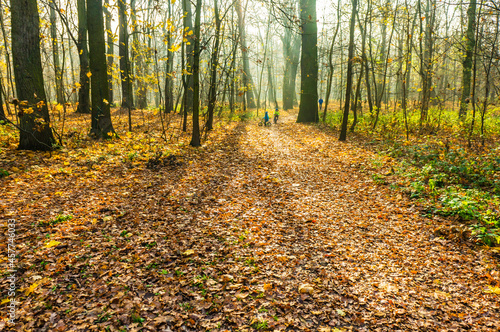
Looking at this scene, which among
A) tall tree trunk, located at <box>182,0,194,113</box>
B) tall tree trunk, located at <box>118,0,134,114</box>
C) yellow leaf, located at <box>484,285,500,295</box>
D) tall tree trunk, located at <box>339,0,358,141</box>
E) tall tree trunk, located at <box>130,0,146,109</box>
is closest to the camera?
yellow leaf, located at <box>484,285,500,295</box>

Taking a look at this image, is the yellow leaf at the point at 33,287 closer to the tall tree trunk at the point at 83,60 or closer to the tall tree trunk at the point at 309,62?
the tall tree trunk at the point at 83,60

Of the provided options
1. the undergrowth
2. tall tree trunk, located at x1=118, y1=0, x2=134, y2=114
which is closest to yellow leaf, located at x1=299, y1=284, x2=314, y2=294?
the undergrowth

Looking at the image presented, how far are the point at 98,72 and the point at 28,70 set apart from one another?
2441 millimetres

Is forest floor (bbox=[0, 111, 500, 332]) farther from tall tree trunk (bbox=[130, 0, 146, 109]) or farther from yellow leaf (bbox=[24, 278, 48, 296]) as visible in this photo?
tall tree trunk (bbox=[130, 0, 146, 109])

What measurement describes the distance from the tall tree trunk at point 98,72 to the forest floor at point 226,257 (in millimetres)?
2361

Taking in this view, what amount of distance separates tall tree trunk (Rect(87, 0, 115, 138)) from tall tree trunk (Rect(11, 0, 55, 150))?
193 cm

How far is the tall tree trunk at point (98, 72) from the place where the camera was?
8.71m

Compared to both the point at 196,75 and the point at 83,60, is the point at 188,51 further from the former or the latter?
the point at 196,75

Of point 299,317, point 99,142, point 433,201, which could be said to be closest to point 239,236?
point 299,317

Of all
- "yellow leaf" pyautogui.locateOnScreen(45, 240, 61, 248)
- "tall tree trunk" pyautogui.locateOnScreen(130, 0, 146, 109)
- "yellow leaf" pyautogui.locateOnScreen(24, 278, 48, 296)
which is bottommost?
"yellow leaf" pyautogui.locateOnScreen(24, 278, 48, 296)

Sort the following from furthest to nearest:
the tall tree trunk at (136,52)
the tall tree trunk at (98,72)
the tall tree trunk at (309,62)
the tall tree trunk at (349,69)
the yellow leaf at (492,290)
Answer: the tall tree trunk at (309,62) < the tall tree trunk at (349,69) < the tall tree trunk at (136,52) < the tall tree trunk at (98,72) < the yellow leaf at (492,290)

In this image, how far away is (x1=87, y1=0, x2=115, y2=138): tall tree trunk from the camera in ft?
28.6

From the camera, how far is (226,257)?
4.08 meters

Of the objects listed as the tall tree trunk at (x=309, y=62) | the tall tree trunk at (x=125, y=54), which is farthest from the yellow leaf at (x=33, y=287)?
the tall tree trunk at (x=309, y=62)
